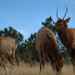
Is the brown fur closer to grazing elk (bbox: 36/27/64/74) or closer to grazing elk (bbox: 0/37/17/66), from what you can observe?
grazing elk (bbox: 36/27/64/74)

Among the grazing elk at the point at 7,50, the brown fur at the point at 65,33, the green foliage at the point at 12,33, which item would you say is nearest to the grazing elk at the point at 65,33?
the brown fur at the point at 65,33

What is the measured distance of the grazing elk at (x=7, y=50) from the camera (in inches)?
931

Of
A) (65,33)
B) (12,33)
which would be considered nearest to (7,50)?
(65,33)

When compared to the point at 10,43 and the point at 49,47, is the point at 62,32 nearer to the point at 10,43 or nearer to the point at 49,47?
the point at 49,47

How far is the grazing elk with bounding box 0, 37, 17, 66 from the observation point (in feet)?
77.6

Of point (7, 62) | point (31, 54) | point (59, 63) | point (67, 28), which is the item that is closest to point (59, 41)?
point (67, 28)

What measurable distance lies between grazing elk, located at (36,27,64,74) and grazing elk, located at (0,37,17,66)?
488cm

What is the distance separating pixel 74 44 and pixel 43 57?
1574 mm

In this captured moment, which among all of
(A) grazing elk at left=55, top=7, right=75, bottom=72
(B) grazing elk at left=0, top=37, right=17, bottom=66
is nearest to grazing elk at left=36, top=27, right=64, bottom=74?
(A) grazing elk at left=55, top=7, right=75, bottom=72

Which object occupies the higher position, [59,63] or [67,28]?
[67,28]

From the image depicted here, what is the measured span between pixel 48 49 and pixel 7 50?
6.71m

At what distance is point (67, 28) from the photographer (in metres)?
18.8

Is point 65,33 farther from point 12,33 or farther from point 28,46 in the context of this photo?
point 12,33

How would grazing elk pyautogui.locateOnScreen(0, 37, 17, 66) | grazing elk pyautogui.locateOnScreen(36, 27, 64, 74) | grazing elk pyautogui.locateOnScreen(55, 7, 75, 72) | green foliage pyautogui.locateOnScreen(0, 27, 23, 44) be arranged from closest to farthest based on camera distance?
grazing elk pyautogui.locateOnScreen(36, 27, 64, 74) → grazing elk pyautogui.locateOnScreen(55, 7, 75, 72) → grazing elk pyautogui.locateOnScreen(0, 37, 17, 66) → green foliage pyautogui.locateOnScreen(0, 27, 23, 44)
